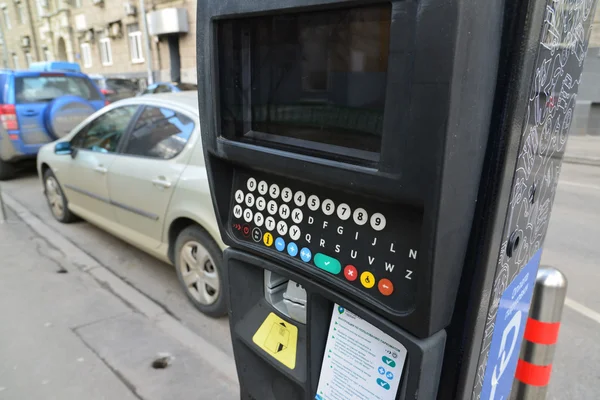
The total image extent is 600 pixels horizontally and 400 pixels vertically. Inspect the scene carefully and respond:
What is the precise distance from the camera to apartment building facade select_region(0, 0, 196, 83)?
18156mm

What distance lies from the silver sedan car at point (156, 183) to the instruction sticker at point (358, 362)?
180 centimetres

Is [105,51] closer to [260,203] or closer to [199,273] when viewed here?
[199,273]

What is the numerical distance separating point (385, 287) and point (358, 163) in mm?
264

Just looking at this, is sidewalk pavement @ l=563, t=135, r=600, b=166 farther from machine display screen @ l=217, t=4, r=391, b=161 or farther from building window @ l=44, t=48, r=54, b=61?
building window @ l=44, t=48, r=54, b=61

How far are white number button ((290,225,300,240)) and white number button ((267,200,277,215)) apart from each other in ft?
0.21

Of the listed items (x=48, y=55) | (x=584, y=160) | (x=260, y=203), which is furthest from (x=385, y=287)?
(x=48, y=55)

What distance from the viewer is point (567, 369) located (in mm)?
2570

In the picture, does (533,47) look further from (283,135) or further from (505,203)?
(283,135)

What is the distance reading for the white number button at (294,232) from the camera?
1.06 m

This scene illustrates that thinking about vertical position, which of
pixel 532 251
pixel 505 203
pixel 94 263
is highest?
pixel 505 203

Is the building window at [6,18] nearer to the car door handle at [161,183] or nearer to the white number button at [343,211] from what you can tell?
the car door handle at [161,183]

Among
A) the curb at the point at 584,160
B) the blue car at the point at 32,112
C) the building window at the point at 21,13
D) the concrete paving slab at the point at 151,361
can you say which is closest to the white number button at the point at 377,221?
the concrete paving slab at the point at 151,361

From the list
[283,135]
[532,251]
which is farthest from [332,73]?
[532,251]

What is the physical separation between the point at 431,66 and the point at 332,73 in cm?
25
